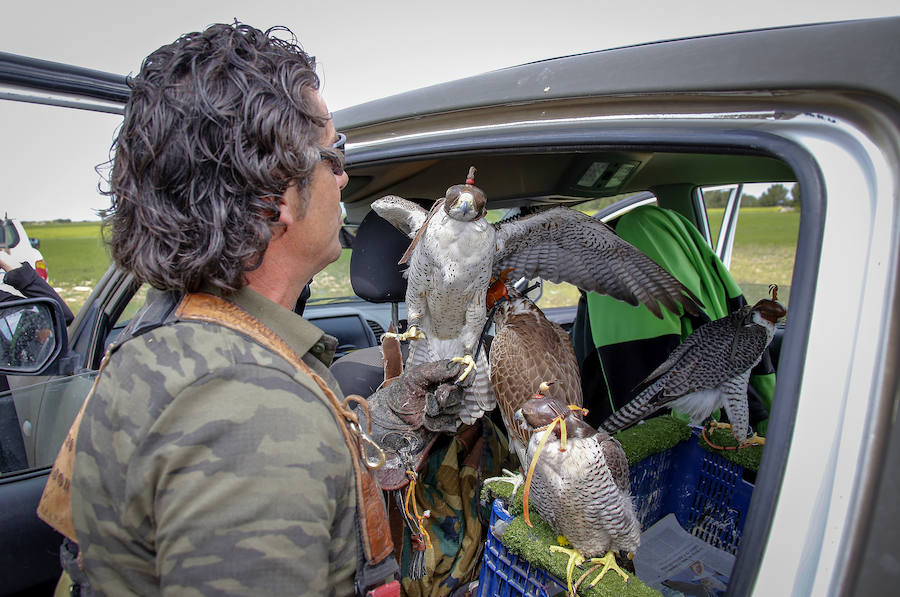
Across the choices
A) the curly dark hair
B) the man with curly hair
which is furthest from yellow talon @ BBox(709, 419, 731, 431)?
the curly dark hair

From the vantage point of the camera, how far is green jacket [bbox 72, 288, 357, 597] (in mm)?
699

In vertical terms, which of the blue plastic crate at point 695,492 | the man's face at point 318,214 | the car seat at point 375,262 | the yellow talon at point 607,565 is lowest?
the blue plastic crate at point 695,492

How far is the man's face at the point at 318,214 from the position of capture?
1.03 m

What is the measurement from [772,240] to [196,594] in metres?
5.82

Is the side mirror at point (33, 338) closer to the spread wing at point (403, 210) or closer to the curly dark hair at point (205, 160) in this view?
the curly dark hair at point (205, 160)

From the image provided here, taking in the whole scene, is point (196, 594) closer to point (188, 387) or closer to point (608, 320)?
point (188, 387)

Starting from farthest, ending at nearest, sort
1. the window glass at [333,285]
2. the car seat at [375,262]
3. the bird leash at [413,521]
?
the window glass at [333,285] < the car seat at [375,262] < the bird leash at [413,521]

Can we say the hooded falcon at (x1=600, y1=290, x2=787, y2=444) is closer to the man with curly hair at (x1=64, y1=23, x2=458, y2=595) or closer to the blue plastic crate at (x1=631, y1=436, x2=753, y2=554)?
the blue plastic crate at (x1=631, y1=436, x2=753, y2=554)

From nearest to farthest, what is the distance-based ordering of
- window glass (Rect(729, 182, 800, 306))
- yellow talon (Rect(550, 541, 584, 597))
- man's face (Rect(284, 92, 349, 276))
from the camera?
1. man's face (Rect(284, 92, 349, 276))
2. yellow talon (Rect(550, 541, 584, 597))
3. window glass (Rect(729, 182, 800, 306))

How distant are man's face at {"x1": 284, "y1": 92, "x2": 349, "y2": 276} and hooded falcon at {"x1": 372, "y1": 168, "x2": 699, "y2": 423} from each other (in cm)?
100

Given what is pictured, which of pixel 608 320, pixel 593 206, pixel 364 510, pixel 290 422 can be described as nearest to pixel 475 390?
pixel 608 320

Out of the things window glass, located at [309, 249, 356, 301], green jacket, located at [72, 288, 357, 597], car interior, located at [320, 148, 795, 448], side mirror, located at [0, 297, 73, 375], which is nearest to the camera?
green jacket, located at [72, 288, 357, 597]

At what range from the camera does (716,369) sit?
2.45 m

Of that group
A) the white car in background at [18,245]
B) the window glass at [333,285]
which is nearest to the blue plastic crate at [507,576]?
the white car in background at [18,245]
